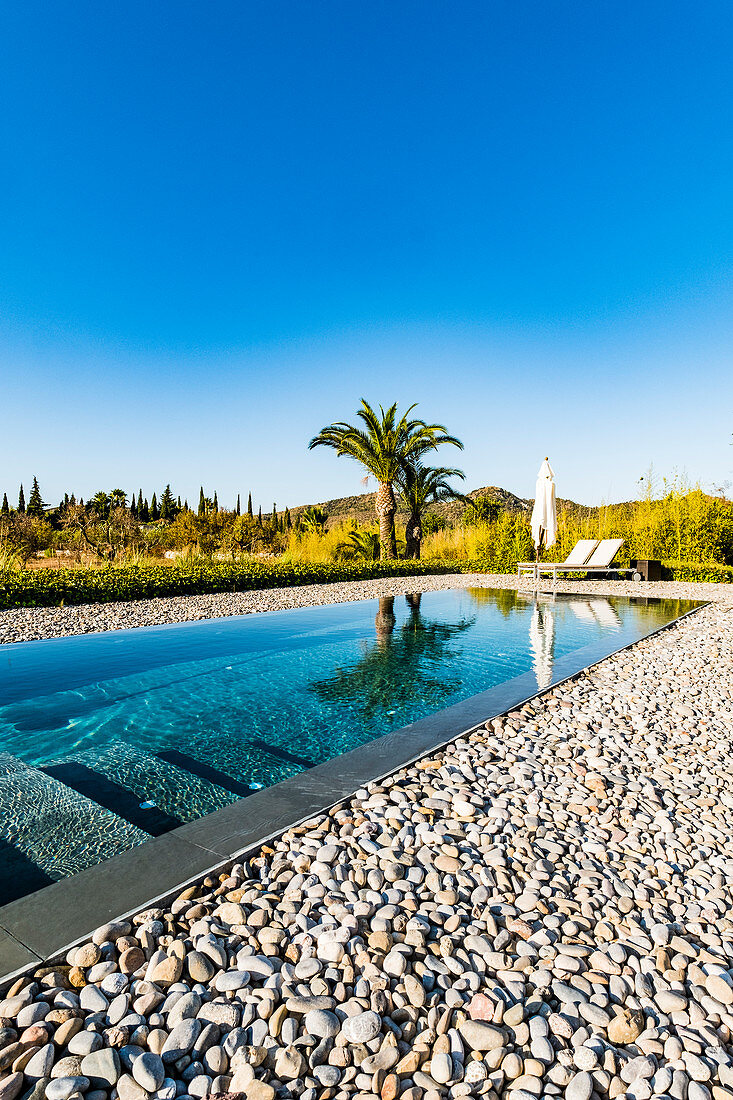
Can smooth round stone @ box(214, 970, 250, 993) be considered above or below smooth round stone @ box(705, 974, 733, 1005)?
above

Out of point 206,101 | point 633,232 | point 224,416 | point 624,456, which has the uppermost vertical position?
point 206,101

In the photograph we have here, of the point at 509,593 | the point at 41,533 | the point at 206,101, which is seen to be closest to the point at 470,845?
the point at 509,593

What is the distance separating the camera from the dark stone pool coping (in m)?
1.47

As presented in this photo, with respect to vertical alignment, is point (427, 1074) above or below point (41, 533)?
below

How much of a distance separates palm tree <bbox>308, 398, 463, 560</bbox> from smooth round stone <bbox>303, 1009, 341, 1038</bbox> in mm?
16407

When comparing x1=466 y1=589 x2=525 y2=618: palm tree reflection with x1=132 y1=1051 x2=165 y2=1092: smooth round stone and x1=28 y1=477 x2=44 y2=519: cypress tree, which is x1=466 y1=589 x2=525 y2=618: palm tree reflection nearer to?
x1=132 y1=1051 x2=165 y2=1092: smooth round stone

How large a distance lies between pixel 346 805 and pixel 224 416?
1981 cm

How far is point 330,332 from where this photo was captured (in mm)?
15047

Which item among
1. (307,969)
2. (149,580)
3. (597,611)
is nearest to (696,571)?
(597,611)

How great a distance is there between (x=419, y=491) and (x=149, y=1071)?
1874 centimetres

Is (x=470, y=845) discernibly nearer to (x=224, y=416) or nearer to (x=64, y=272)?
(x=64, y=272)

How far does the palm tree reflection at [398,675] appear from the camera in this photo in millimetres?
4266

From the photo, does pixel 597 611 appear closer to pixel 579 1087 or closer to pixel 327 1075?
pixel 579 1087

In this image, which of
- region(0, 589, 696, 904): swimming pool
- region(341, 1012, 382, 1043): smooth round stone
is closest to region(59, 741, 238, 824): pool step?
region(0, 589, 696, 904): swimming pool
